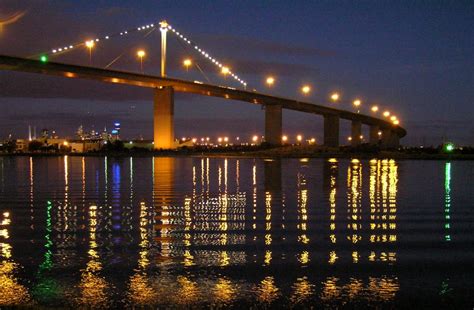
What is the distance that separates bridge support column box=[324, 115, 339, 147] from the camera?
86.1 metres

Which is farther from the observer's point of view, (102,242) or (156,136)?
(156,136)

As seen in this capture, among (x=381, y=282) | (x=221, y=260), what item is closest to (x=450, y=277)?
(x=381, y=282)

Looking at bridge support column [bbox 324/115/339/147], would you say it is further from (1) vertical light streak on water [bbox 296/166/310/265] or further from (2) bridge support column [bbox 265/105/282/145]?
(1) vertical light streak on water [bbox 296/166/310/265]

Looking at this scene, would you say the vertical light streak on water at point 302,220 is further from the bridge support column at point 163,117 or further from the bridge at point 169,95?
the bridge support column at point 163,117

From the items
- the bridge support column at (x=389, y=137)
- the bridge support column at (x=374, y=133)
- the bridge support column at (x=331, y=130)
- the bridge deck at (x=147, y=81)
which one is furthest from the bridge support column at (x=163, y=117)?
the bridge support column at (x=389, y=137)

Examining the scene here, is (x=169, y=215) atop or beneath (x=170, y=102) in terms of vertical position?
beneath

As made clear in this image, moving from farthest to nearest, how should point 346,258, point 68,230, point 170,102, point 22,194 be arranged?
point 170,102 → point 22,194 → point 68,230 → point 346,258

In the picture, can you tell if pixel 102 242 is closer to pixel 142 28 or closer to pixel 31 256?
pixel 31 256

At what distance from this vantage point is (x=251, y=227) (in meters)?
10.3

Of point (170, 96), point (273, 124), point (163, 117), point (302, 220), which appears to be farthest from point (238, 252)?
point (273, 124)

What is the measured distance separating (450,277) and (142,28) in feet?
227

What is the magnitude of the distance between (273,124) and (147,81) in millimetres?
21364

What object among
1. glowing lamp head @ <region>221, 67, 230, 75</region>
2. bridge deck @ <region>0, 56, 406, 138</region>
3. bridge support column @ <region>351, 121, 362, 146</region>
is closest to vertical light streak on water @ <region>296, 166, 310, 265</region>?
bridge deck @ <region>0, 56, 406, 138</region>

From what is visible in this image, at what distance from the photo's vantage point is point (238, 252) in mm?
7914
